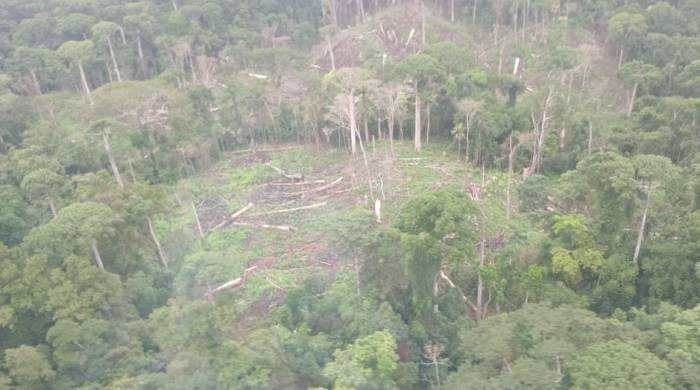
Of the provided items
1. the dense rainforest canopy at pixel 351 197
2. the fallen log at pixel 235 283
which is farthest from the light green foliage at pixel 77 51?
the fallen log at pixel 235 283

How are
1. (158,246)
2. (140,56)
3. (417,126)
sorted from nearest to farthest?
(158,246)
(417,126)
(140,56)

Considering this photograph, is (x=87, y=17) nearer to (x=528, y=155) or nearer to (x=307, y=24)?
(x=307, y=24)

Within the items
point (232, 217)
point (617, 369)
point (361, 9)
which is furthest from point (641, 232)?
point (361, 9)

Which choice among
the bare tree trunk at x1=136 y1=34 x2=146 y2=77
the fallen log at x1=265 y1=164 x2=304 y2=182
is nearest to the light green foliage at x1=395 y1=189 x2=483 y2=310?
the fallen log at x1=265 y1=164 x2=304 y2=182

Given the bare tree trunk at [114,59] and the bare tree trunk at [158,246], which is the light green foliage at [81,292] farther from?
the bare tree trunk at [114,59]

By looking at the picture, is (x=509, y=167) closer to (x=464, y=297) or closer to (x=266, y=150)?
(x=464, y=297)

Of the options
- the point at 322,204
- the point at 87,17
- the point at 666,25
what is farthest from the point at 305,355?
the point at 87,17

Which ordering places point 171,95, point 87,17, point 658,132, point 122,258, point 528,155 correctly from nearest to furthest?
point 122,258 < point 658,132 < point 528,155 < point 171,95 < point 87,17
